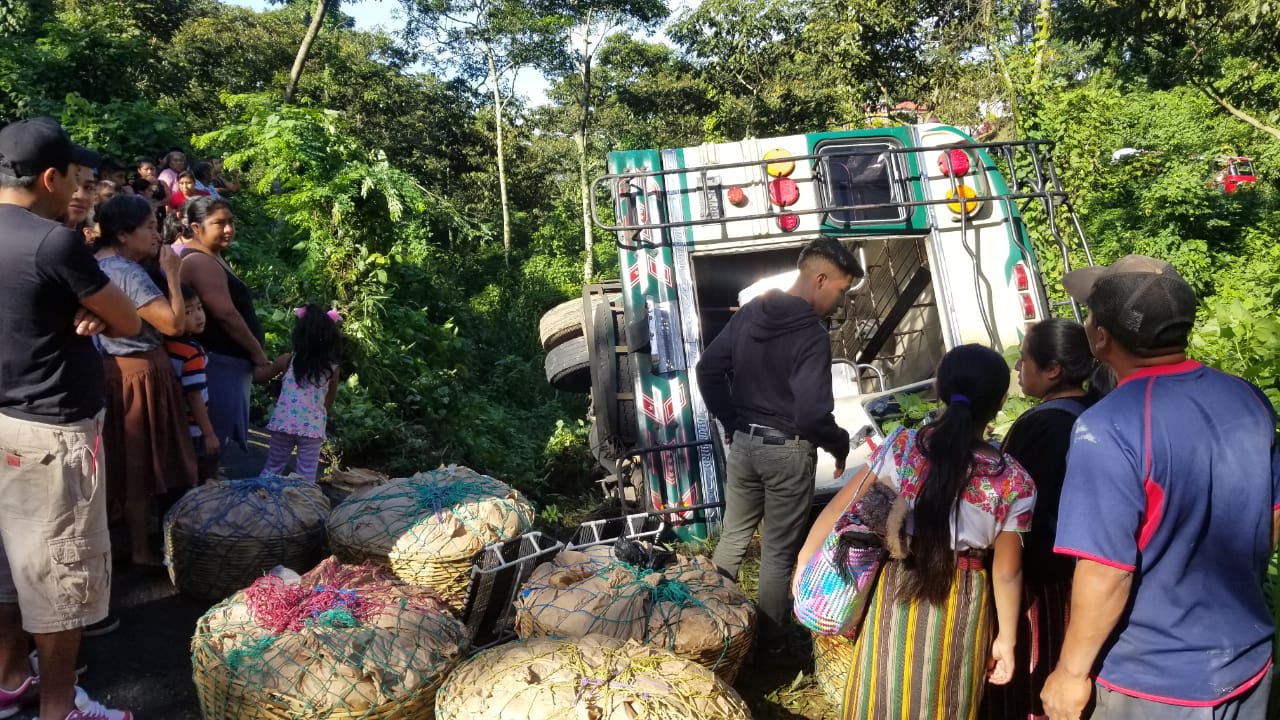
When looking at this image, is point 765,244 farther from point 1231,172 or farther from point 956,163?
point 1231,172

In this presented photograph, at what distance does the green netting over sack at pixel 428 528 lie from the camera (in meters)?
3.74

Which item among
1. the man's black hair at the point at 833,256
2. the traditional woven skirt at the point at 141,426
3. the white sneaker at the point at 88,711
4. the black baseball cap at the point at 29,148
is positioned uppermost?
the black baseball cap at the point at 29,148

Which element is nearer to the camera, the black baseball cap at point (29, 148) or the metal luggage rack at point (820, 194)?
the black baseball cap at point (29, 148)

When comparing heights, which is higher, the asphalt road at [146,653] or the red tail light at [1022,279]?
the red tail light at [1022,279]

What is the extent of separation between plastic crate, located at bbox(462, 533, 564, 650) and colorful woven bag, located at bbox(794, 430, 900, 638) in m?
1.42

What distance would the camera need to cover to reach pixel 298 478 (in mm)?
4301

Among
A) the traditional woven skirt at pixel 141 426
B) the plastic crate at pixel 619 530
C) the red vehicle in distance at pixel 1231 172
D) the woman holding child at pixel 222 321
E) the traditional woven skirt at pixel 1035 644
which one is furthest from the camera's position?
the red vehicle in distance at pixel 1231 172

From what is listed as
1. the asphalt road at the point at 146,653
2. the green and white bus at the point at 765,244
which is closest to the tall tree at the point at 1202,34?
the green and white bus at the point at 765,244

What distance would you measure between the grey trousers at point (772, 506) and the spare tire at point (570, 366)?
304 centimetres

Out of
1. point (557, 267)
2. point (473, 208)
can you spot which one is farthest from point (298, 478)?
point (473, 208)

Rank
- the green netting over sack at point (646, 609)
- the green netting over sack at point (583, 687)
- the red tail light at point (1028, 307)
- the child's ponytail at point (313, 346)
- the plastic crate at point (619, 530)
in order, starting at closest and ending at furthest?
the green netting over sack at point (583, 687) < the green netting over sack at point (646, 609) < the plastic crate at point (619, 530) < the child's ponytail at point (313, 346) < the red tail light at point (1028, 307)

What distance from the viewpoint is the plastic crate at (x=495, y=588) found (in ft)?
11.8

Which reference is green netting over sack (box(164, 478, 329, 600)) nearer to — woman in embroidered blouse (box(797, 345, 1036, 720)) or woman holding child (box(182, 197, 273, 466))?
woman holding child (box(182, 197, 273, 466))

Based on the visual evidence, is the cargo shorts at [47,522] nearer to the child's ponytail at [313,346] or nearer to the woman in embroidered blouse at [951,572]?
the child's ponytail at [313,346]
